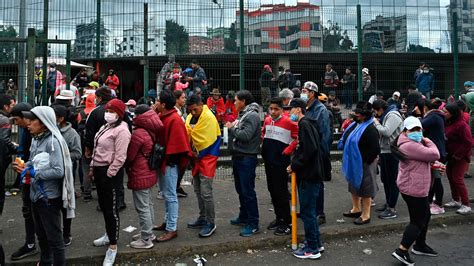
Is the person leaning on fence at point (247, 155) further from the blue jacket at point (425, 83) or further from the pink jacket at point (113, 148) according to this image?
the blue jacket at point (425, 83)

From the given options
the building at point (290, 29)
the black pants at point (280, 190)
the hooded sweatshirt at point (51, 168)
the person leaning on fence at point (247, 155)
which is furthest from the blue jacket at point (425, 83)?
the hooded sweatshirt at point (51, 168)

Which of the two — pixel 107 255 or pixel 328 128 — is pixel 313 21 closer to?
pixel 328 128

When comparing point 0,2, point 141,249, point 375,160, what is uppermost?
point 0,2

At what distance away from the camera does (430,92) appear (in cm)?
1323

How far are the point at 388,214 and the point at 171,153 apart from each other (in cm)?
356

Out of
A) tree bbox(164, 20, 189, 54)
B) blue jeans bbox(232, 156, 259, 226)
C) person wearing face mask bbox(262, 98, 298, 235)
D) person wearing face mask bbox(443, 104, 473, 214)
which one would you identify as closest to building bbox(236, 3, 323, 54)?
tree bbox(164, 20, 189, 54)

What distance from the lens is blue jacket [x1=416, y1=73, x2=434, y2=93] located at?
1310 cm

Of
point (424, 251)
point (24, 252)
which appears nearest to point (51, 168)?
point (24, 252)

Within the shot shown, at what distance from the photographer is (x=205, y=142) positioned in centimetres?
535

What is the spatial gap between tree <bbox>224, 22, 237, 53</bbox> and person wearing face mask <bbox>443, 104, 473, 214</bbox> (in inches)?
362

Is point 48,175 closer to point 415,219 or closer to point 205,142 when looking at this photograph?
point 205,142

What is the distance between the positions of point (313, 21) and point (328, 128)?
11.8m

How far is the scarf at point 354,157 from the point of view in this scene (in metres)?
5.75

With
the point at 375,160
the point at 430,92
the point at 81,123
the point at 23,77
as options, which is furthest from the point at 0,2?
the point at 430,92
